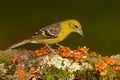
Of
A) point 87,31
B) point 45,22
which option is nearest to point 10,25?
point 45,22

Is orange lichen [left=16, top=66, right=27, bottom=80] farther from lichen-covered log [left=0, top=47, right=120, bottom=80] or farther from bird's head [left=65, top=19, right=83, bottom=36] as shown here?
bird's head [left=65, top=19, right=83, bottom=36]

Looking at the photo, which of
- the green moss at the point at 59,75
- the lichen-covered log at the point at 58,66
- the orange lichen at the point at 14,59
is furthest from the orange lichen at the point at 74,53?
the orange lichen at the point at 14,59

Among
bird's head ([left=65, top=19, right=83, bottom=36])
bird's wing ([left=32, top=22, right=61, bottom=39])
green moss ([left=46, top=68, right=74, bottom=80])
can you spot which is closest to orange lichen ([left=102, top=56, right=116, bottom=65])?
green moss ([left=46, top=68, right=74, bottom=80])

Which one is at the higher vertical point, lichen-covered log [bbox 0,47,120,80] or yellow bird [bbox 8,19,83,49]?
yellow bird [bbox 8,19,83,49]

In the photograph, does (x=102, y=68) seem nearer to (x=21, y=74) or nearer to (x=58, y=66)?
(x=58, y=66)

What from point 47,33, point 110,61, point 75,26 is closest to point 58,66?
point 110,61

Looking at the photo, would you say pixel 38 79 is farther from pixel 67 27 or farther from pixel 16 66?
pixel 67 27

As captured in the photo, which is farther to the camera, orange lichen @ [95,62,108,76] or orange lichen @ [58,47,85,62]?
orange lichen @ [58,47,85,62]

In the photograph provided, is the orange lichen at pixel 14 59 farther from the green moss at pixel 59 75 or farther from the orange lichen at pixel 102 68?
the orange lichen at pixel 102 68
